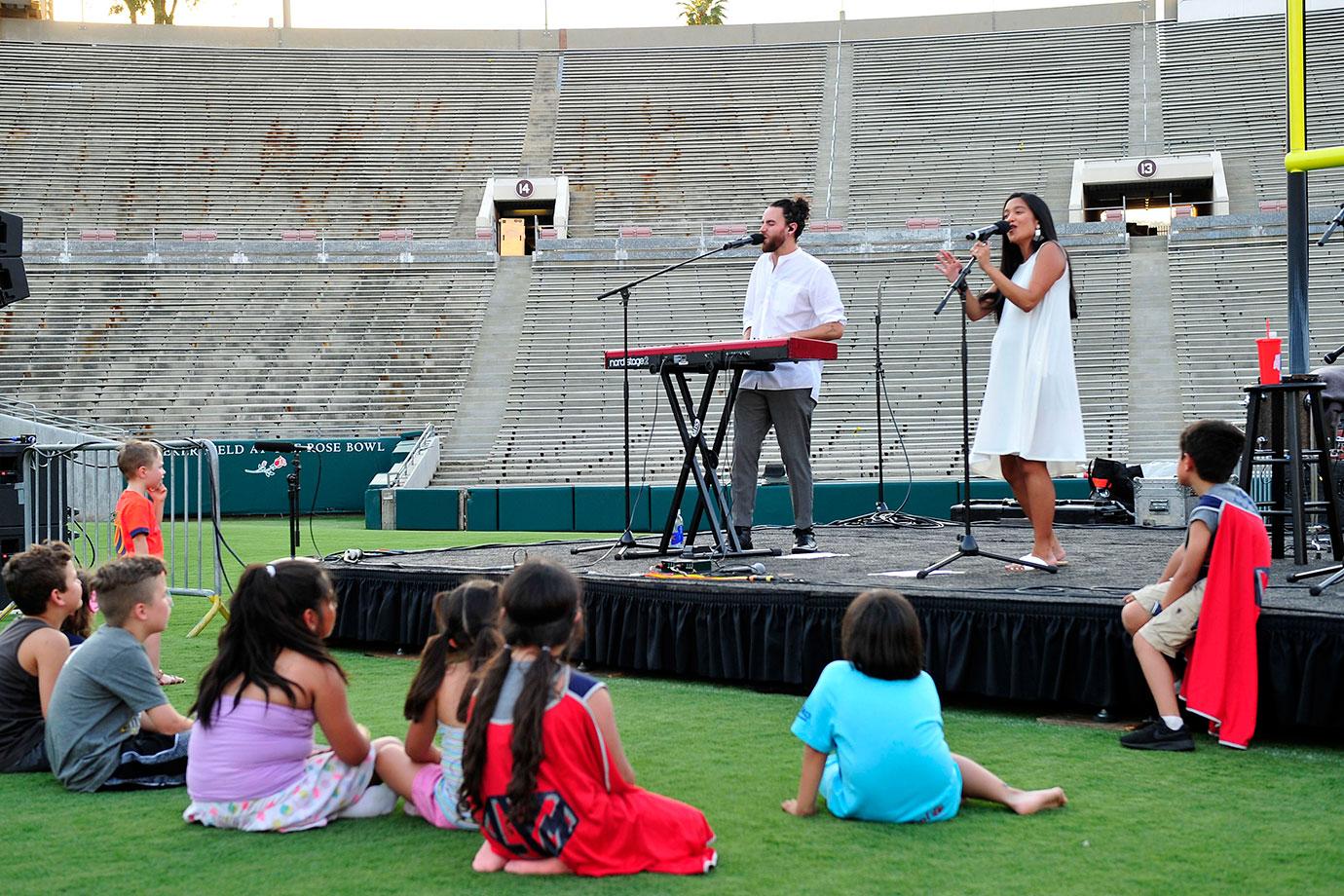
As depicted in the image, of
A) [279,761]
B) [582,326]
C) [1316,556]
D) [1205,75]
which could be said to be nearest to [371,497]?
Result: [582,326]

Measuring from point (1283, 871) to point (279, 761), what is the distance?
2.62m

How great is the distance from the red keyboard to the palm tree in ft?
139

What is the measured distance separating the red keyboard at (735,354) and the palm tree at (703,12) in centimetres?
4244

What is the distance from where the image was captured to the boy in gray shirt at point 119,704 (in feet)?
13.0

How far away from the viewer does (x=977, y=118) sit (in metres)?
30.8

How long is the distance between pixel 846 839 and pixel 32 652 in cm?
270

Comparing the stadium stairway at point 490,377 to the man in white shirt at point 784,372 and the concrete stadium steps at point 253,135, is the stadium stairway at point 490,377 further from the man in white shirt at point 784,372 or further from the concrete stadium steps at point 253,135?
the man in white shirt at point 784,372

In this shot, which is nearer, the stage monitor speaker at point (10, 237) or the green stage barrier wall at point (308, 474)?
the stage monitor speaker at point (10, 237)

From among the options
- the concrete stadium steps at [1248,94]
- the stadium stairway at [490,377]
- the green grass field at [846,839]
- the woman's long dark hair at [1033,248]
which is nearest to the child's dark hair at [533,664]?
the green grass field at [846,839]

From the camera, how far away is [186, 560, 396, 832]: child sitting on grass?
3.55 meters

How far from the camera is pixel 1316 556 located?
262 inches

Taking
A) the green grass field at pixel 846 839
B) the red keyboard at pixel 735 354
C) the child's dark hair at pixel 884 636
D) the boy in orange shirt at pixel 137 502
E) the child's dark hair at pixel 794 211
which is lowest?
the green grass field at pixel 846 839

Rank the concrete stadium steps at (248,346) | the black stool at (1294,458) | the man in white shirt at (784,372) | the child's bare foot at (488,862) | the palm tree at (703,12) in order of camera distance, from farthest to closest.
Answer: the palm tree at (703,12) < the concrete stadium steps at (248,346) < the man in white shirt at (784,372) < the black stool at (1294,458) < the child's bare foot at (488,862)

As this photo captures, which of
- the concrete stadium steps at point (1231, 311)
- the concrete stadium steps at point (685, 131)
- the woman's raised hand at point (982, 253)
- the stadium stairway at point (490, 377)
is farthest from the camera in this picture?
the concrete stadium steps at point (685, 131)
